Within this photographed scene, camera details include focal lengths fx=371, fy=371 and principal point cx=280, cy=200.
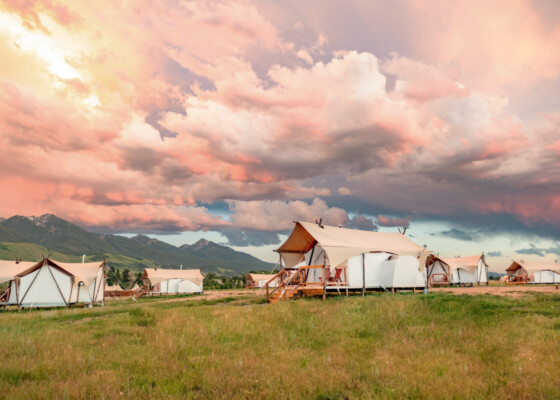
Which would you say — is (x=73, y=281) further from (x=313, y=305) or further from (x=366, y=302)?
(x=366, y=302)

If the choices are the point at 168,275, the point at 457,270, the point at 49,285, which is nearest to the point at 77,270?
the point at 49,285

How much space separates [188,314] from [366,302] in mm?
9501

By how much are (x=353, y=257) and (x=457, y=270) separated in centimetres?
4013

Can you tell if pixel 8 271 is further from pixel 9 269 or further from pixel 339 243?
pixel 339 243

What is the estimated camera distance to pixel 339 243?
95.3 feet

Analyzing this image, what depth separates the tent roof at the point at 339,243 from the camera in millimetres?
28281

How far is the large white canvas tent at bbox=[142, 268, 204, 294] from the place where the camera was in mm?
71938

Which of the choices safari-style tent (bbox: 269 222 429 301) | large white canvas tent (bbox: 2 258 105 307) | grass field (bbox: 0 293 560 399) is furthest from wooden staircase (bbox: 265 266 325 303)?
large white canvas tent (bbox: 2 258 105 307)

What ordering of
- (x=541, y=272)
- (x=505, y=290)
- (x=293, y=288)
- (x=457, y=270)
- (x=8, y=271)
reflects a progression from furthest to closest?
(x=541, y=272) → (x=457, y=270) → (x=8, y=271) → (x=505, y=290) → (x=293, y=288)

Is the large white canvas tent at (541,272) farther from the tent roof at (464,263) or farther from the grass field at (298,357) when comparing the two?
the grass field at (298,357)

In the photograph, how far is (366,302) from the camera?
66.9 ft

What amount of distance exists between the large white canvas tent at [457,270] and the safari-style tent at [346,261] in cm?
2751

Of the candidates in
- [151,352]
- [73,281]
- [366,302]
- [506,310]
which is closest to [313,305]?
[366,302]

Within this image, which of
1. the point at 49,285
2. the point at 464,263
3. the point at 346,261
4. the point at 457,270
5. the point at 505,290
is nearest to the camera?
the point at 346,261
